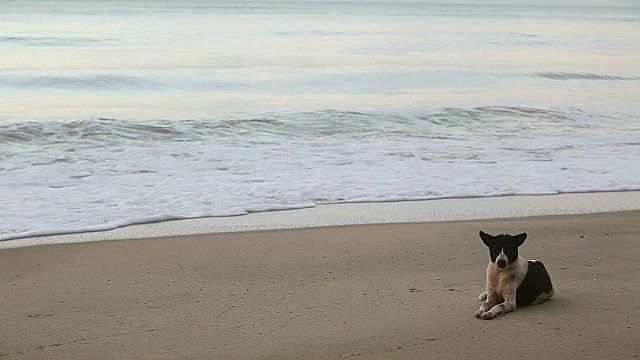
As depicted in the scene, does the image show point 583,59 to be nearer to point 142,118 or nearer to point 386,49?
point 386,49

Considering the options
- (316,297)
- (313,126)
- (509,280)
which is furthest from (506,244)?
(313,126)

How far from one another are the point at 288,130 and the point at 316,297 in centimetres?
832

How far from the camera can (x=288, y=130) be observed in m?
12.8

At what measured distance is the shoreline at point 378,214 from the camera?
20.7ft

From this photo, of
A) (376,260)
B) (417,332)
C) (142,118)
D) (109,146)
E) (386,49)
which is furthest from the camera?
(386,49)

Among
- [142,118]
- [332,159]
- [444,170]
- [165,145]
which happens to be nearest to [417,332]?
[444,170]

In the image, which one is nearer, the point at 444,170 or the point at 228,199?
the point at 228,199

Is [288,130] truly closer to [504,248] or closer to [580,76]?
[504,248]

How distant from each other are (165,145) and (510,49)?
2533 cm

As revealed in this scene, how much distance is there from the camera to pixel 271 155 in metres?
10.3

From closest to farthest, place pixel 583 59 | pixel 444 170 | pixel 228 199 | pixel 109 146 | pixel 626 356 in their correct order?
pixel 626 356
pixel 228 199
pixel 444 170
pixel 109 146
pixel 583 59

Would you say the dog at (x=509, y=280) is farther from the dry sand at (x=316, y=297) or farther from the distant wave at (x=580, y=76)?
the distant wave at (x=580, y=76)

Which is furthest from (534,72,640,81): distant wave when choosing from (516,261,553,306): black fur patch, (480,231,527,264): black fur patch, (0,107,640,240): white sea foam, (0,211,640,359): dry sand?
(480,231,527,264): black fur patch

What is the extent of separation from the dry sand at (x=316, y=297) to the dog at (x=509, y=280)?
0.06 meters
